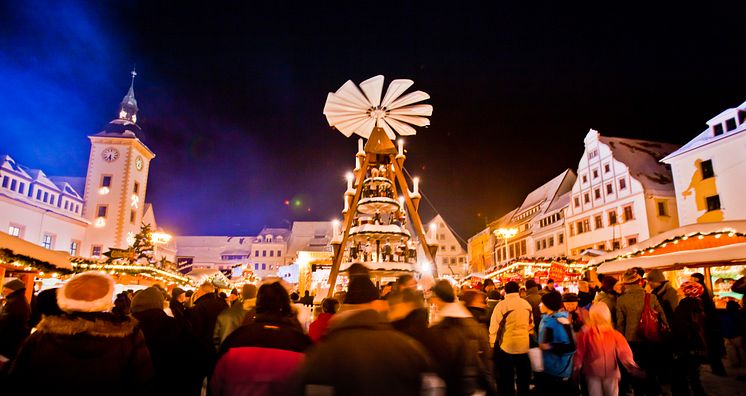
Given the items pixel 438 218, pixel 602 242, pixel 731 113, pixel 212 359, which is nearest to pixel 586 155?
pixel 602 242

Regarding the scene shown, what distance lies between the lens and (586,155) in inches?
1473

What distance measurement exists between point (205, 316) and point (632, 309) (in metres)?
6.65

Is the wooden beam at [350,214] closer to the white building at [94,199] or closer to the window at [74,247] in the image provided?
the white building at [94,199]

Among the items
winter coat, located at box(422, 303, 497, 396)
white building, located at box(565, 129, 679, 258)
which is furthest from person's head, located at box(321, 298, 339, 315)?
white building, located at box(565, 129, 679, 258)

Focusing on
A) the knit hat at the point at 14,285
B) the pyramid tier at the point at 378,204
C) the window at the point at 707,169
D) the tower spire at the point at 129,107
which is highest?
the tower spire at the point at 129,107

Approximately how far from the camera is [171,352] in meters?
4.88

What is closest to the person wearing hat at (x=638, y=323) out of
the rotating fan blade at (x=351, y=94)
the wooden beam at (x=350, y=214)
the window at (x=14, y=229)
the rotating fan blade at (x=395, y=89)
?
the wooden beam at (x=350, y=214)

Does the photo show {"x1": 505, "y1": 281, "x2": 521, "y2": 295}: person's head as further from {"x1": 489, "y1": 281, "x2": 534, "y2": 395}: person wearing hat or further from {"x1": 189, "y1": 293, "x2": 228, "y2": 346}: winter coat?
{"x1": 189, "y1": 293, "x2": 228, "y2": 346}: winter coat

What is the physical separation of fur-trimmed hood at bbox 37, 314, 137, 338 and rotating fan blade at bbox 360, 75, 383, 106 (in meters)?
17.1

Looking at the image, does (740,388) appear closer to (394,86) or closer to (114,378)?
(114,378)

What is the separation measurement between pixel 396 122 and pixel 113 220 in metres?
37.2

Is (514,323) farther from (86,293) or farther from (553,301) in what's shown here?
(86,293)

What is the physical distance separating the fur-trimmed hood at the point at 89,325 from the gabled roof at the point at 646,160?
3524 cm

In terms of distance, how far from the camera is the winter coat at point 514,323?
6.83 meters
